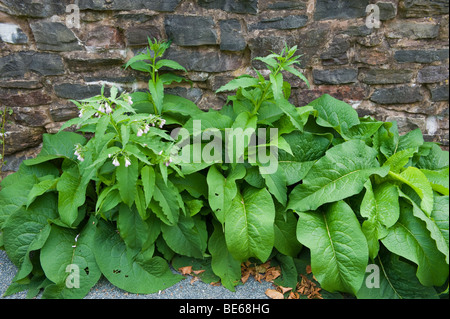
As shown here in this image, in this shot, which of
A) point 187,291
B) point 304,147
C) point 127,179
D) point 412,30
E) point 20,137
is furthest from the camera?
point 20,137

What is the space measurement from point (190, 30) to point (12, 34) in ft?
3.83

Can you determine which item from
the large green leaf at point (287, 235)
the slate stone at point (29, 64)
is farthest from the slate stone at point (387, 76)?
the slate stone at point (29, 64)

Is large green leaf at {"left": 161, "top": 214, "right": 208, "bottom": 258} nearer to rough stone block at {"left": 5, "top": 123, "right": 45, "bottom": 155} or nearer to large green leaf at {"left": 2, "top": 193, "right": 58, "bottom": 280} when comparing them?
large green leaf at {"left": 2, "top": 193, "right": 58, "bottom": 280}

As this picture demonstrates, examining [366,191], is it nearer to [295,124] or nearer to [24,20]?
[295,124]

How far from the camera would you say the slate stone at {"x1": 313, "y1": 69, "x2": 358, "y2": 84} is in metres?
2.54

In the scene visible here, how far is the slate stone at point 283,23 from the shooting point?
7.97ft

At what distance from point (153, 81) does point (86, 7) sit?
0.64 m

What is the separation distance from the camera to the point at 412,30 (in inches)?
96.6

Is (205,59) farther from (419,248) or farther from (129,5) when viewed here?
(419,248)

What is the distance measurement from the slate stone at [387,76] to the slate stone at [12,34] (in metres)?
2.36

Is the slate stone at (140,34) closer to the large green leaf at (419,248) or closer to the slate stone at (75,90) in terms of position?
the slate stone at (75,90)

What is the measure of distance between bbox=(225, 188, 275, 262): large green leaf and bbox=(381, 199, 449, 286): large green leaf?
24.2 inches

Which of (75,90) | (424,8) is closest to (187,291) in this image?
(75,90)

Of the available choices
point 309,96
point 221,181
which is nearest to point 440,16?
point 309,96
